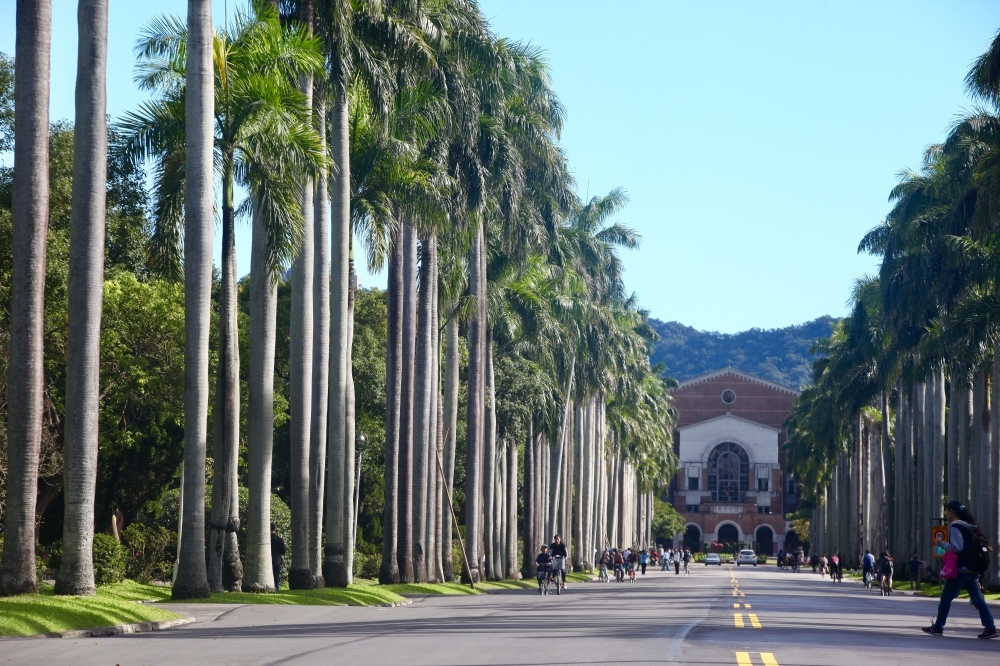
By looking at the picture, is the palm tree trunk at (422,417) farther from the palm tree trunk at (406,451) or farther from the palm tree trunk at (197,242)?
the palm tree trunk at (197,242)

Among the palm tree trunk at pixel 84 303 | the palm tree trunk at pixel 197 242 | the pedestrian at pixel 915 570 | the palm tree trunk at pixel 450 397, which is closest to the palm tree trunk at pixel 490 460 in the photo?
the palm tree trunk at pixel 450 397

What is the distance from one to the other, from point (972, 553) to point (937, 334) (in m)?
33.6

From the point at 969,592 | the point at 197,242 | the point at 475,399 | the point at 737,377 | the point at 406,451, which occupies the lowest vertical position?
the point at 969,592

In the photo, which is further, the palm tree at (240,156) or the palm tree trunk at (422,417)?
the palm tree trunk at (422,417)

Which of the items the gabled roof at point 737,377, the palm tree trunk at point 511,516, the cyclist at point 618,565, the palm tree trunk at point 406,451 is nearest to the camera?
the palm tree trunk at point 406,451

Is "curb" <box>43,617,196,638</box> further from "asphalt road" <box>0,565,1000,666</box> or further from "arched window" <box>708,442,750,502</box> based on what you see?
"arched window" <box>708,442,750,502</box>

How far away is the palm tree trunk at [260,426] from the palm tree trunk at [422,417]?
11.3 m

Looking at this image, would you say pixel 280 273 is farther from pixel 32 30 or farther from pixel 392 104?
pixel 32 30

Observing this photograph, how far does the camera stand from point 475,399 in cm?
4312

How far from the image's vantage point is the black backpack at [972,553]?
17.6 m

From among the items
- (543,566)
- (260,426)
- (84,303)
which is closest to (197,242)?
(84,303)

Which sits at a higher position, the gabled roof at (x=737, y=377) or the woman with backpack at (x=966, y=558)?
the gabled roof at (x=737, y=377)

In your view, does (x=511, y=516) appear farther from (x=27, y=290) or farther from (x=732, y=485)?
(x=732, y=485)

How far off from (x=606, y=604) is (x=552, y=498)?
33970 mm
